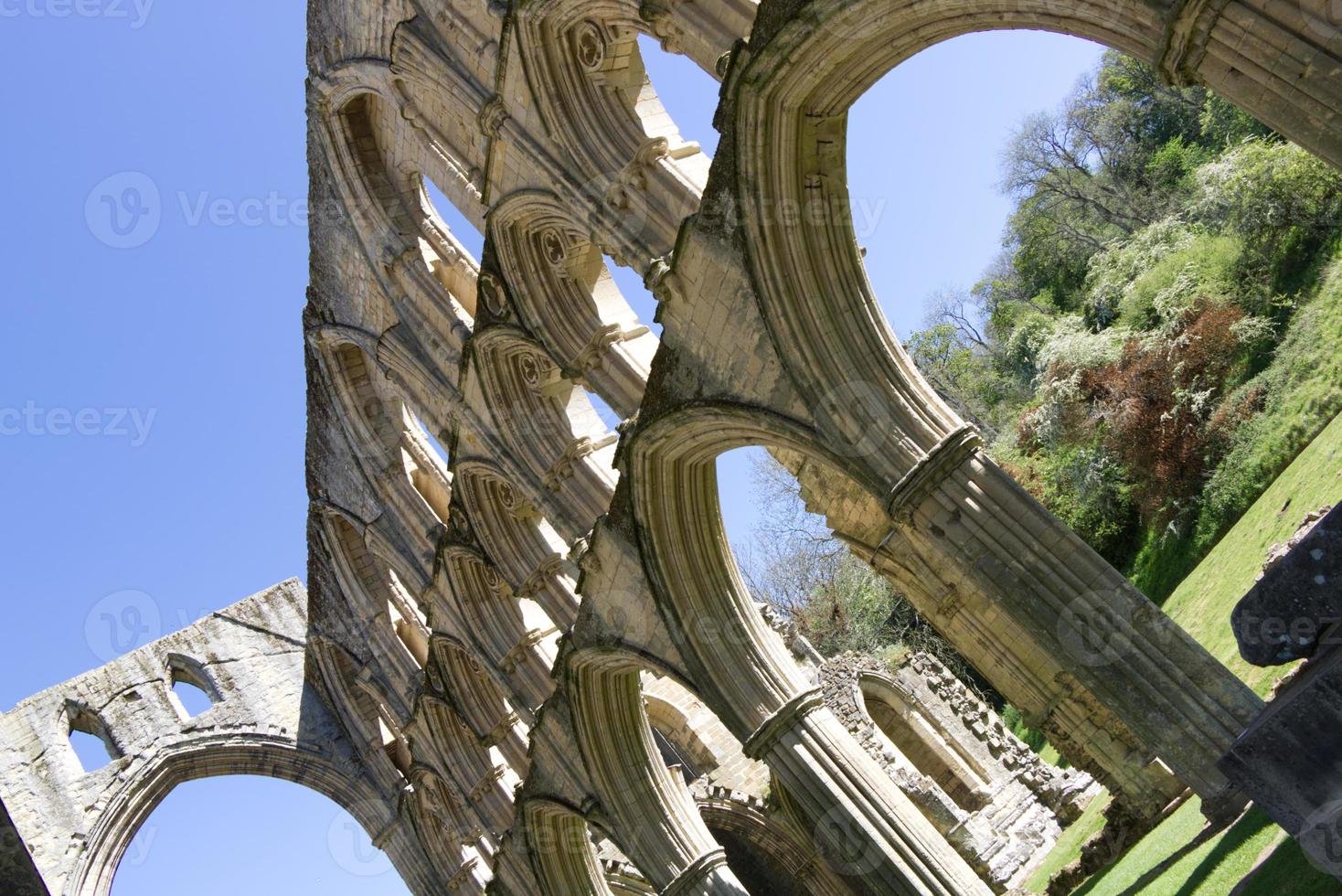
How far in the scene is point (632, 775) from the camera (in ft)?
36.3

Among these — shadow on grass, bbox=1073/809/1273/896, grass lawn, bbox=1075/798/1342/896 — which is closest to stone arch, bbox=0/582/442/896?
grass lawn, bbox=1075/798/1342/896

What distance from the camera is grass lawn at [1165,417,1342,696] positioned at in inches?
469

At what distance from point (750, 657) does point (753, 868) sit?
22.2 feet

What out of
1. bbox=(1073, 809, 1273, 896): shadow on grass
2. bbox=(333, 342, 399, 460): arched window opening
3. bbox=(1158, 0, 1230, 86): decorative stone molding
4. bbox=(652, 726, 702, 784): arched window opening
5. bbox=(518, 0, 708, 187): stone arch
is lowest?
bbox=(1073, 809, 1273, 896): shadow on grass

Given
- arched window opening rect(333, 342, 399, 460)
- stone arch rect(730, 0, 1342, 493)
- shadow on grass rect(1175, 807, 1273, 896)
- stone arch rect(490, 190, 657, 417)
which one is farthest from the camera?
arched window opening rect(333, 342, 399, 460)

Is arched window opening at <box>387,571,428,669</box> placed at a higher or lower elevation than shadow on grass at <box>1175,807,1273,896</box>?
higher

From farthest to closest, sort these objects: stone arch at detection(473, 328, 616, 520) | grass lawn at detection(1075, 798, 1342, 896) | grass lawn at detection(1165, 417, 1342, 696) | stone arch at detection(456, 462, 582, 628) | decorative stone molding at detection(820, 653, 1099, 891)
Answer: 1. decorative stone molding at detection(820, 653, 1099, 891)
2. stone arch at detection(456, 462, 582, 628)
3. grass lawn at detection(1165, 417, 1342, 696)
4. stone arch at detection(473, 328, 616, 520)
5. grass lawn at detection(1075, 798, 1342, 896)

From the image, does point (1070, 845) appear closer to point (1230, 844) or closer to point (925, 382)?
point (1230, 844)

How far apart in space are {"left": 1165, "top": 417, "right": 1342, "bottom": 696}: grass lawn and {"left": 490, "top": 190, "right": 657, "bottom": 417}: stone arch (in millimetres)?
5746

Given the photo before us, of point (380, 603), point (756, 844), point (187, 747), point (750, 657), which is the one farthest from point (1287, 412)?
point (187, 747)

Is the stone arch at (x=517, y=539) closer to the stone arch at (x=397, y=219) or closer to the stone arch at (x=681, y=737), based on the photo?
the stone arch at (x=397, y=219)

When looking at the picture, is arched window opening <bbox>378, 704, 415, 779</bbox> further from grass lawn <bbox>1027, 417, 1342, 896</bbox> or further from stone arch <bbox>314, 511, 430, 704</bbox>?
grass lawn <bbox>1027, 417, 1342, 896</bbox>

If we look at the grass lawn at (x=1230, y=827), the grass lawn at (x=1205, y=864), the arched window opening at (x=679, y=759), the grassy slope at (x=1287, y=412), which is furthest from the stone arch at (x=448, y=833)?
the grassy slope at (x=1287, y=412)

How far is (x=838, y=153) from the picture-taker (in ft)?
24.0
